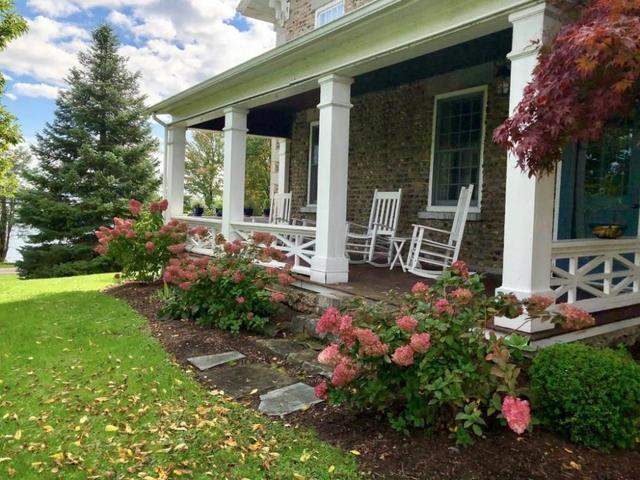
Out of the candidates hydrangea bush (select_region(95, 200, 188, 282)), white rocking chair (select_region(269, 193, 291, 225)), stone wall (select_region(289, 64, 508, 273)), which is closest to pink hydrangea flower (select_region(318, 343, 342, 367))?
stone wall (select_region(289, 64, 508, 273))

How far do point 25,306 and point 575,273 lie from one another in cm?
632

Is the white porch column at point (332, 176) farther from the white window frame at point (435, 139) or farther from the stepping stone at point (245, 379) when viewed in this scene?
the white window frame at point (435, 139)

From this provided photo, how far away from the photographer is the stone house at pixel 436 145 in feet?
11.7

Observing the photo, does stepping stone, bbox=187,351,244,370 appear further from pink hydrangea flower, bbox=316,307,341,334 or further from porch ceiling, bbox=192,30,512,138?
porch ceiling, bbox=192,30,512,138

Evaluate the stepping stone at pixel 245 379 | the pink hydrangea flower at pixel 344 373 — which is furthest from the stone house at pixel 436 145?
the stepping stone at pixel 245 379

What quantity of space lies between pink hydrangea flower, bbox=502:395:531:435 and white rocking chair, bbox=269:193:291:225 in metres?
6.93

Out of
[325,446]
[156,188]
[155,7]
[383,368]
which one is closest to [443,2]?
[383,368]

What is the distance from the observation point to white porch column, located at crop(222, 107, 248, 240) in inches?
282

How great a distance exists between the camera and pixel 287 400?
10.7ft

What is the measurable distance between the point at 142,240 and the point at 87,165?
9.38 metres

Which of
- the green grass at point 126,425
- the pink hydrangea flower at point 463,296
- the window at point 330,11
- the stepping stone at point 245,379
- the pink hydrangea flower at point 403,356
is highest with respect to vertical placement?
the window at point 330,11

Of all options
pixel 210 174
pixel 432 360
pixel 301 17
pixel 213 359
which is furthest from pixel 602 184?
pixel 210 174

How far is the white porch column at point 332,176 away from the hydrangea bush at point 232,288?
526mm

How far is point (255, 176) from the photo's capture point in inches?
943
